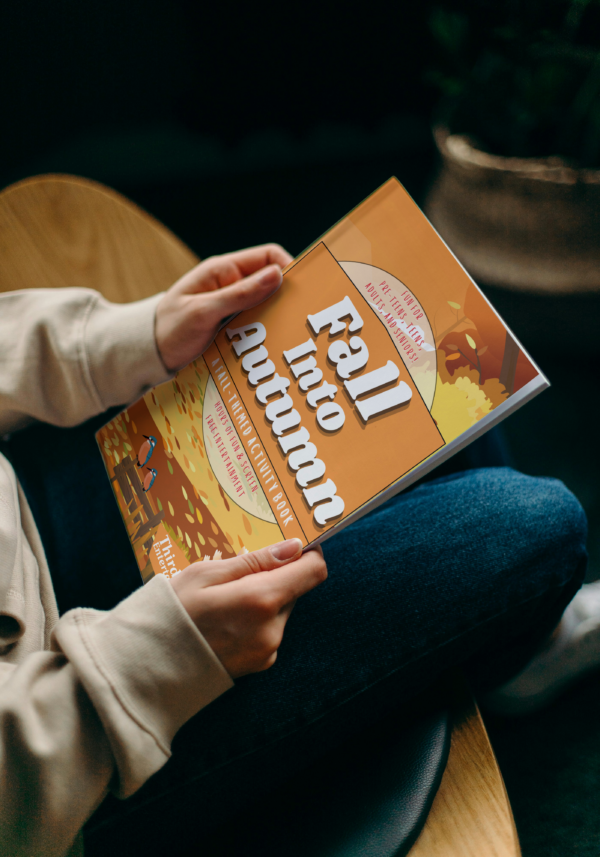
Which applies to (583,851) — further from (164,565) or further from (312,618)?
(164,565)

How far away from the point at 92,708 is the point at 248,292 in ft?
1.14

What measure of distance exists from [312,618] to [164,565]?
13 cm

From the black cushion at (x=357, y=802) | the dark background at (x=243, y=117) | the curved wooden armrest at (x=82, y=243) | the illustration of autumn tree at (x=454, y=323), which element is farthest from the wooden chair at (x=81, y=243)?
the dark background at (x=243, y=117)

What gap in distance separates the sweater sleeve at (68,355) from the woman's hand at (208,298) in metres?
0.02

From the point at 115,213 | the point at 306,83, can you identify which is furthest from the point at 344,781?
the point at 306,83

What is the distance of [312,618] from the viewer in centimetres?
45

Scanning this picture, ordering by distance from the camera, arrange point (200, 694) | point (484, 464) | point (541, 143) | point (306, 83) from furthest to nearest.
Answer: point (306, 83) < point (541, 143) < point (484, 464) < point (200, 694)

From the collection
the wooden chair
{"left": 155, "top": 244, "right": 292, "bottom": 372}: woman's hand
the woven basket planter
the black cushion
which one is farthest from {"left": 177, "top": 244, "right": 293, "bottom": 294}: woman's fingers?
the woven basket planter

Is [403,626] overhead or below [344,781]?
overhead

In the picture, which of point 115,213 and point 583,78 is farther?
point 583,78

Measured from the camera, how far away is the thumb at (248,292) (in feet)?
1.59

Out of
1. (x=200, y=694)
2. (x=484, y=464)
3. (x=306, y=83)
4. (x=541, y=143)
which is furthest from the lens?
(x=306, y=83)

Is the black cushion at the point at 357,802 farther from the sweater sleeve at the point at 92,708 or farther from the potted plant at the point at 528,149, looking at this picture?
the potted plant at the point at 528,149

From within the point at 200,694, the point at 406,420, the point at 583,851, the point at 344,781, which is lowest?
the point at 583,851
